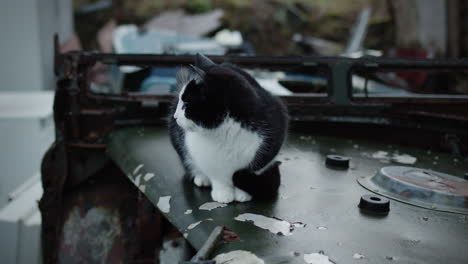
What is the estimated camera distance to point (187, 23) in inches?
336

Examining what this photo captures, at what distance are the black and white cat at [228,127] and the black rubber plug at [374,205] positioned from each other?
27 centimetres

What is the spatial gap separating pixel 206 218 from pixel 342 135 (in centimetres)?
118

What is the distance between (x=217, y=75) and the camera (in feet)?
3.99

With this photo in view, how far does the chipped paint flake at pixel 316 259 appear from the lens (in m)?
0.98

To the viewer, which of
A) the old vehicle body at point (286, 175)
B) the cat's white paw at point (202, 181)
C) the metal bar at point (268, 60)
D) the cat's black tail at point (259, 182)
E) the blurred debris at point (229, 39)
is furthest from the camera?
the blurred debris at point (229, 39)

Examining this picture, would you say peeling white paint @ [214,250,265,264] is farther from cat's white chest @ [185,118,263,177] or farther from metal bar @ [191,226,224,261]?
cat's white chest @ [185,118,263,177]

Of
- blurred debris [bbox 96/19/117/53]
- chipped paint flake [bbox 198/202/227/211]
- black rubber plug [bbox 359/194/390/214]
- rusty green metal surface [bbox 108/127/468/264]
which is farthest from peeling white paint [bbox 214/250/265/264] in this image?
blurred debris [bbox 96/19/117/53]

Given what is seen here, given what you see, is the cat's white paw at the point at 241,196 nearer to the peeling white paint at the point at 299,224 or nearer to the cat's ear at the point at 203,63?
the peeling white paint at the point at 299,224

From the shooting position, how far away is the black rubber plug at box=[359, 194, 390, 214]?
1.28 m

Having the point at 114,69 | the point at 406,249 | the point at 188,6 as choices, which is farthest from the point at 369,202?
the point at 188,6

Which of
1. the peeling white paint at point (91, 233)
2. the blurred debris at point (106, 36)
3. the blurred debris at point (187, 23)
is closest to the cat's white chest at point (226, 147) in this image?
the peeling white paint at point (91, 233)

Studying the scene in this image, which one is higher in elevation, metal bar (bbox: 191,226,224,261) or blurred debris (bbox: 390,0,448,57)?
blurred debris (bbox: 390,0,448,57)

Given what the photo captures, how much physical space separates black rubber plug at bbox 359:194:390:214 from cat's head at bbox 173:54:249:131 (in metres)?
0.47

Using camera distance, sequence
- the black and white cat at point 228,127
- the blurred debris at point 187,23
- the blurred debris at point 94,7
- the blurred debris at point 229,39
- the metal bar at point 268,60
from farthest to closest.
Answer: the blurred debris at point 94,7 < the blurred debris at point 187,23 < the blurred debris at point 229,39 < the metal bar at point 268,60 < the black and white cat at point 228,127
